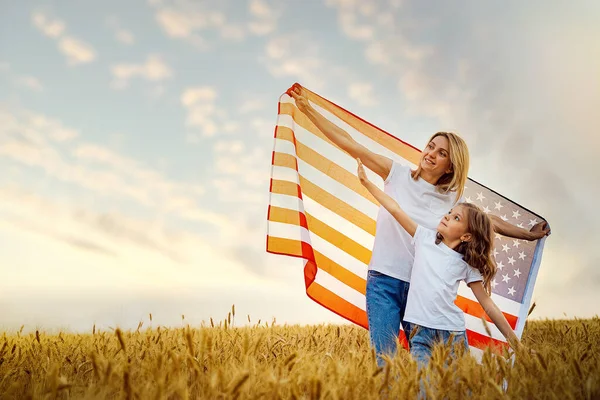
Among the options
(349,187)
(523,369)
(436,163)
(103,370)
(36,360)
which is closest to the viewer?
(103,370)

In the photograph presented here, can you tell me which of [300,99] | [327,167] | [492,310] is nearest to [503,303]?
[492,310]

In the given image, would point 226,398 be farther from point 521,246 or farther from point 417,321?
point 521,246

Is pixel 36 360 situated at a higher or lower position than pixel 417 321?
lower

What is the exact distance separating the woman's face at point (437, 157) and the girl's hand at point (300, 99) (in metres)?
1.40

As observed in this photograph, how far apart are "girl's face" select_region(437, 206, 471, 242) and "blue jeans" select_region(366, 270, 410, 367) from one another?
561 mm

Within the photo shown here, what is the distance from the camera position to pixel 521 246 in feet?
16.0

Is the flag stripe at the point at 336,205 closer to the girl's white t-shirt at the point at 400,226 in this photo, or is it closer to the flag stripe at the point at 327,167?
the flag stripe at the point at 327,167

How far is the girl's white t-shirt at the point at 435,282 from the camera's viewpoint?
137 inches

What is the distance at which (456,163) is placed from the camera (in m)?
3.96

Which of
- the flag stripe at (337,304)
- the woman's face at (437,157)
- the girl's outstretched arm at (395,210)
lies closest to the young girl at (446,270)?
the girl's outstretched arm at (395,210)

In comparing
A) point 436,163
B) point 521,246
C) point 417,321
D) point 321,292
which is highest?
point 436,163

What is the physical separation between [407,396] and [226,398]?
77 cm

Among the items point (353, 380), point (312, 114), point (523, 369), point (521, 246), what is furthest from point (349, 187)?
point (353, 380)

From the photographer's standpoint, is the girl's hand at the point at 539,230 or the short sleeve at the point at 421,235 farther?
the girl's hand at the point at 539,230
